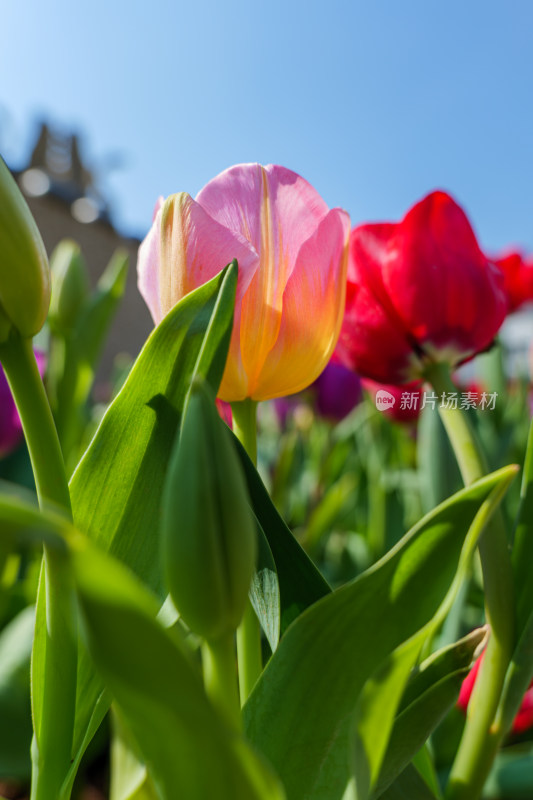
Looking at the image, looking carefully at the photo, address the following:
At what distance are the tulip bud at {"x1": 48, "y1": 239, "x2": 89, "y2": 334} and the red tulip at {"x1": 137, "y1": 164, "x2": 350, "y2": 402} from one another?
34 centimetres

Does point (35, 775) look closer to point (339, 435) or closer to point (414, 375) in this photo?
point (414, 375)

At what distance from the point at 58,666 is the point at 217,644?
6 centimetres

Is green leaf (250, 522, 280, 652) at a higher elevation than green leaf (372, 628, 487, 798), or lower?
higher

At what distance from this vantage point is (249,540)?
11 cm

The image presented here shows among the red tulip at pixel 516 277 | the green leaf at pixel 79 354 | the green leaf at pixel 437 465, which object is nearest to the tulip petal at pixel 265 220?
the green leaf at pixel 437 465

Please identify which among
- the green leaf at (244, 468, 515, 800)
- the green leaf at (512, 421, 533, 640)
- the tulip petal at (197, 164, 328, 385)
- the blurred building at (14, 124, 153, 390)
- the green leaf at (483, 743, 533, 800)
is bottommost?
the green leaf at (483, 743, 533, 800)

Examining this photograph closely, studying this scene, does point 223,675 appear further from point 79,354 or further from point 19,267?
point 79,354

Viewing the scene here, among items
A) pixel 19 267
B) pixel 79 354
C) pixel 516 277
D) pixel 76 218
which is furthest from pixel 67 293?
pixel 76 218

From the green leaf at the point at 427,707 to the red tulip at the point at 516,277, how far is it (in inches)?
17.5

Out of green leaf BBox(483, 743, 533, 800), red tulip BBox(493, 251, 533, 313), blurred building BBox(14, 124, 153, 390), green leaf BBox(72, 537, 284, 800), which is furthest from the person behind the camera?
blurred building BBox(14, 124, 153, 390)

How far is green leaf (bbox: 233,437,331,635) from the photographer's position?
18cm

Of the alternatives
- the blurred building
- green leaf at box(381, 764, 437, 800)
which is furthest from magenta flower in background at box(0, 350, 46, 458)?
the blurred building

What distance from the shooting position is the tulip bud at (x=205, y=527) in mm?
104

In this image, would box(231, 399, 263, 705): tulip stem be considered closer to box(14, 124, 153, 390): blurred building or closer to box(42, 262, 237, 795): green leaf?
box(42, 262, 237, 795): green leaf
